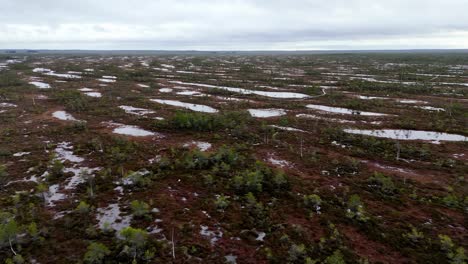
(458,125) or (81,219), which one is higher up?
(458,125)

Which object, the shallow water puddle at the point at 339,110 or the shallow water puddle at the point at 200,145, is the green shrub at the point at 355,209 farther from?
the shallow water puddle at the point at 339,110

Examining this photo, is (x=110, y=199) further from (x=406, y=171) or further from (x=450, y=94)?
(x=450, y=94)

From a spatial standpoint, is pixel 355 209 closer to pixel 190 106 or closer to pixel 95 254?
pixel 95 254

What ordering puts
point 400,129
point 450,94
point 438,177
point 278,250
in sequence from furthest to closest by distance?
point 450,94, point 400,129, point 438,177, point 278,250

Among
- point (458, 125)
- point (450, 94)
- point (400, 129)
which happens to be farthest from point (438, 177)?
point (450, 94)

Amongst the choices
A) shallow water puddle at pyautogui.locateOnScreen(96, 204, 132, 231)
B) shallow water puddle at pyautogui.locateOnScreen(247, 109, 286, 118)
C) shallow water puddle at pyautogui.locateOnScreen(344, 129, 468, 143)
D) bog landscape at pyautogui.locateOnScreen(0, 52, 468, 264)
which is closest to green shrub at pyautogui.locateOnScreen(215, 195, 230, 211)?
bog landscape at pyautogui.locateOnScreen(0, 52, 468, 264)

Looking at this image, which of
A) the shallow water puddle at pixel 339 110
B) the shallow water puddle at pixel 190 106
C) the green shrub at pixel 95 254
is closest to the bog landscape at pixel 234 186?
the green shrub at pixel 95 254

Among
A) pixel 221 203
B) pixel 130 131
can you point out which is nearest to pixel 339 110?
pixel 130 131

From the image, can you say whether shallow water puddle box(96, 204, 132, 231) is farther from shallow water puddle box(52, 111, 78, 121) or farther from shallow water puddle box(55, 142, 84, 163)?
shallow water puddle box(52, 111, 78, 121)

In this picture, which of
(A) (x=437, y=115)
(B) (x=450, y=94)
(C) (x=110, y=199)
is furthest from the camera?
(B) (x=450, y=94)
